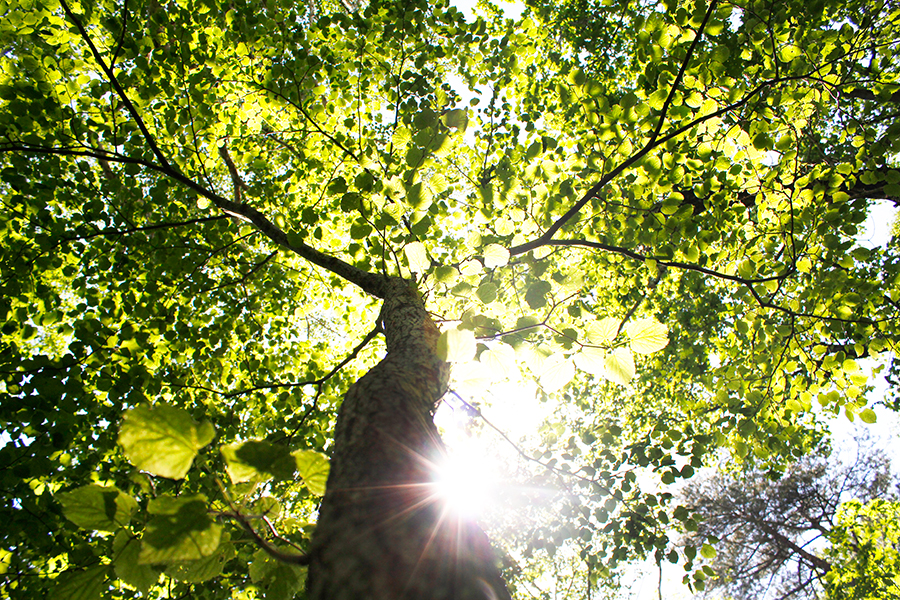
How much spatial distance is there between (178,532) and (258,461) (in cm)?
18

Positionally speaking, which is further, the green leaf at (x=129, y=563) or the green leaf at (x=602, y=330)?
the green leaf at (x=602, y=330)

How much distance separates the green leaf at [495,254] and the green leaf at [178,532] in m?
1.45

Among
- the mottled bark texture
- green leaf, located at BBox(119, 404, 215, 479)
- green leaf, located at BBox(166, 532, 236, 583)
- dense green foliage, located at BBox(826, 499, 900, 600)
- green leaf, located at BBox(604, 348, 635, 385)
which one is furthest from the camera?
dense green foliage, located at BBox(826, 499, 900, 600)

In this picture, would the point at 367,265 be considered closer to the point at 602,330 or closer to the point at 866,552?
the point at 602,330

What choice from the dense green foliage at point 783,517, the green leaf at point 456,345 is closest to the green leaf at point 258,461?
the green leaf at point 456,345

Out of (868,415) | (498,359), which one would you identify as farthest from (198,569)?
(868,415)

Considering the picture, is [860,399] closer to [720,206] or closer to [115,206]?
[720,206]

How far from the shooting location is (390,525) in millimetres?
817

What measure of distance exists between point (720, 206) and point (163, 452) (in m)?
→ 4.52

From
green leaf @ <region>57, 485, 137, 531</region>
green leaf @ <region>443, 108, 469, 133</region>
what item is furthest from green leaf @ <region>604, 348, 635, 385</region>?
green leaf @ <region>57, 485, 137, 531</region>

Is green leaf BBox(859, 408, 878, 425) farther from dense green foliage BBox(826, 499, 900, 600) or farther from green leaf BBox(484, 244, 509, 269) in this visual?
dense green foliage BBox(826, 499, 900, 600)

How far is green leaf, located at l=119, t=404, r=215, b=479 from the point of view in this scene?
0.62 m

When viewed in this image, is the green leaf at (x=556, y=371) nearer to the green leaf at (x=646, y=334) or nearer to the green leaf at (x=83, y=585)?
the green leaf at (x=646, y=334)

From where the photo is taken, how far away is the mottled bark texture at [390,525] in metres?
0.73
